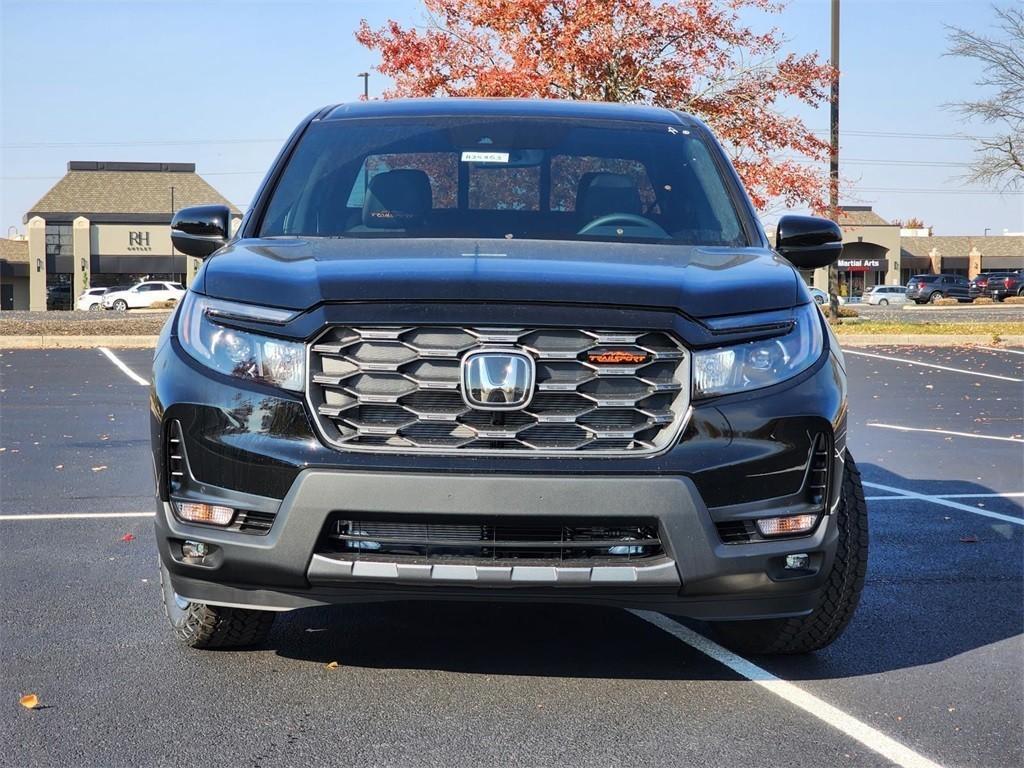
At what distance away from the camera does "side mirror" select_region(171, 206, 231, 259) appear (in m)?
5.08

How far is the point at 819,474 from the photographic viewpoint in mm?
3861

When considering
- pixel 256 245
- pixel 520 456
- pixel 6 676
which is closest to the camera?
pixel 520 456

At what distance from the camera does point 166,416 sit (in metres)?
3.84

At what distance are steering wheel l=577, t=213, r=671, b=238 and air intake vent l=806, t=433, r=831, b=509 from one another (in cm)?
129

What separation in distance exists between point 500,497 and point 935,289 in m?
68.8

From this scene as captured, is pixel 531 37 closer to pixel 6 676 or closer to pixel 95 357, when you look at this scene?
pixel 95 357

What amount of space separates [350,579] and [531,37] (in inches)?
755

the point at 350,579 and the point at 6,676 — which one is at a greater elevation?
the point at 350,579

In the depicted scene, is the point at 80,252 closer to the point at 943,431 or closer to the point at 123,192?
the point at 123,192

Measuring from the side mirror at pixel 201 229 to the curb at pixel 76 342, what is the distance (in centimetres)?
1777

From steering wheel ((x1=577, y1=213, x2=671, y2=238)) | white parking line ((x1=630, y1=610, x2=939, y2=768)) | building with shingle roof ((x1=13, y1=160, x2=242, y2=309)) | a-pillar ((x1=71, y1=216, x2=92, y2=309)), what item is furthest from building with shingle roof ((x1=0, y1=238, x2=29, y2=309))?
white parking line ((x1=630, y1=610, x2=939, y2=768))

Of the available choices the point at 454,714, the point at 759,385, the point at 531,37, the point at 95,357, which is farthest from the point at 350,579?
the point at 531,37

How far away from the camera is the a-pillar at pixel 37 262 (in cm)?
6962

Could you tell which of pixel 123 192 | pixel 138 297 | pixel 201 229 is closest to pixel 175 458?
pixel 201 229
